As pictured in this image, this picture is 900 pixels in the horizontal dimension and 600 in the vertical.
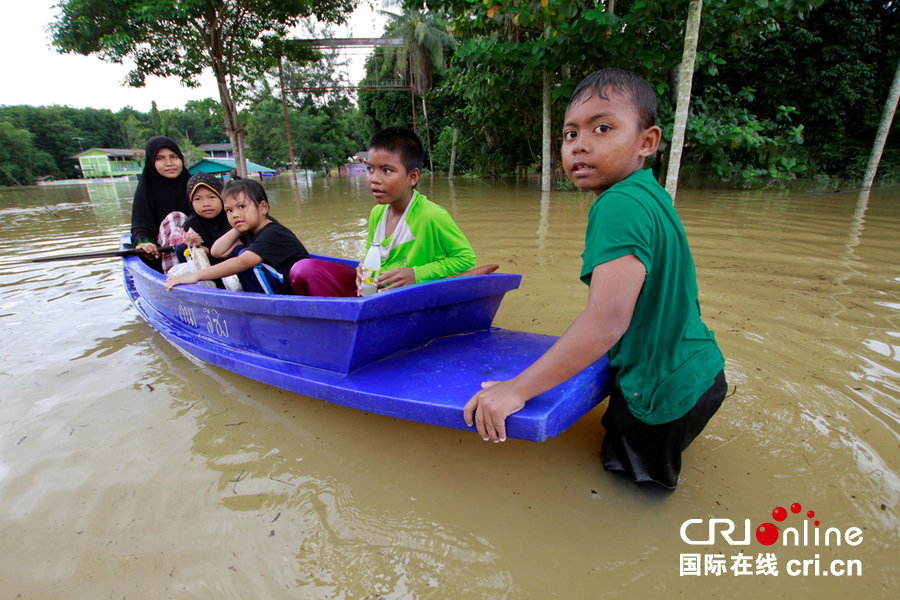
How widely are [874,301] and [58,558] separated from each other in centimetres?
482

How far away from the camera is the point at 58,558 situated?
145 cm

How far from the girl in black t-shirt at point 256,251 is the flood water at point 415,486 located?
61 cm

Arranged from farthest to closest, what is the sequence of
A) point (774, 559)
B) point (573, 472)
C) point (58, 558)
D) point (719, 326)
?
point (719, 326), point (573, 472), point (58, 558), point (774, 559)

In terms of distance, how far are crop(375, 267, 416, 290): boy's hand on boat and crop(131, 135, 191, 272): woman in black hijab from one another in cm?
260

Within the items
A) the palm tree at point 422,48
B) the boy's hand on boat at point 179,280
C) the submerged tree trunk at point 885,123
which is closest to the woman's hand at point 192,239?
the boy's hand on boat at point 179,280

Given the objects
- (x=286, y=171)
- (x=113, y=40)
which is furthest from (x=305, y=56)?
(x=286, y=171)

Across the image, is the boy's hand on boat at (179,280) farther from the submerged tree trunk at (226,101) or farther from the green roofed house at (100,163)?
the green roofed house at (100,163)

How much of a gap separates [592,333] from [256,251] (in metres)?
1.99

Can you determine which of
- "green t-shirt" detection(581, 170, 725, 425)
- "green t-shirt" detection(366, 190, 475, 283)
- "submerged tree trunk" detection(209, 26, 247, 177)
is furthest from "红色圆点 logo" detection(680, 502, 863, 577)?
"submerged tree trunk" detection(209, 26, 247, 177)

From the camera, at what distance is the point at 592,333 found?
1148mm

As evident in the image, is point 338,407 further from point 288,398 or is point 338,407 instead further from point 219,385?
point 219,385

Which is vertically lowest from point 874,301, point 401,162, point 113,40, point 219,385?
point 219,385

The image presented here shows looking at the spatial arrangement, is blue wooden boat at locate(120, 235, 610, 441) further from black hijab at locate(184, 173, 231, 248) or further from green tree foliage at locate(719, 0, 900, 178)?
green tree foliage at locate(719, 0, 900, 178)

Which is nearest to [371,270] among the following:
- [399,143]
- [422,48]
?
[399,143]
